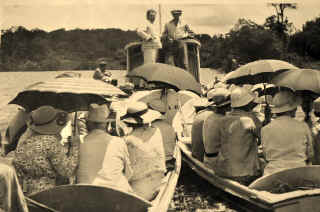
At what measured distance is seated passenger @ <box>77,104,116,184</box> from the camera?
332 cm

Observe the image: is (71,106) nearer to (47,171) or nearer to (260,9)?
(47,171)

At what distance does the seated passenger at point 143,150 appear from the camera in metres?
3.96

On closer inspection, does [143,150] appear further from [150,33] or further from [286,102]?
[150,33]

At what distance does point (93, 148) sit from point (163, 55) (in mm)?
8227

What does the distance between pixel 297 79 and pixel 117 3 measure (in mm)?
2890

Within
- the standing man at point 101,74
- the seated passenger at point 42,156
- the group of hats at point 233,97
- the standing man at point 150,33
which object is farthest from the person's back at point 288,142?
the standing man at point 150,33

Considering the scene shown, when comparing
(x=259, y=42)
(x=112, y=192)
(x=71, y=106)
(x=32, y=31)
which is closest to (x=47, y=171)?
(x=112, y=192)

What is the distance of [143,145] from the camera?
13.0 ft

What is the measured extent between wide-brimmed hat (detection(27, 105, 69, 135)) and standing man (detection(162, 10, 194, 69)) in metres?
7.91

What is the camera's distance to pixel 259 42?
13.2 m

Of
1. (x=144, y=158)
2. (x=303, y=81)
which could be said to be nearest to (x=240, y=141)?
(x=144, y=158)

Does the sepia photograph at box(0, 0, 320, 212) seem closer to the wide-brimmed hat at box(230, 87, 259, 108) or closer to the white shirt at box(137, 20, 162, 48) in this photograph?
the wide-brimmed hat at box(230, 87, 259, 108)

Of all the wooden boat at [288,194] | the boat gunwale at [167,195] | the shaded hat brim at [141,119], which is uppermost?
the shaded hat brim at [141,119]

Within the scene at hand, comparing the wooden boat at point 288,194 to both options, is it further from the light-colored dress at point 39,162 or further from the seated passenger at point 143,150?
the light-colored dress at point 39,162
